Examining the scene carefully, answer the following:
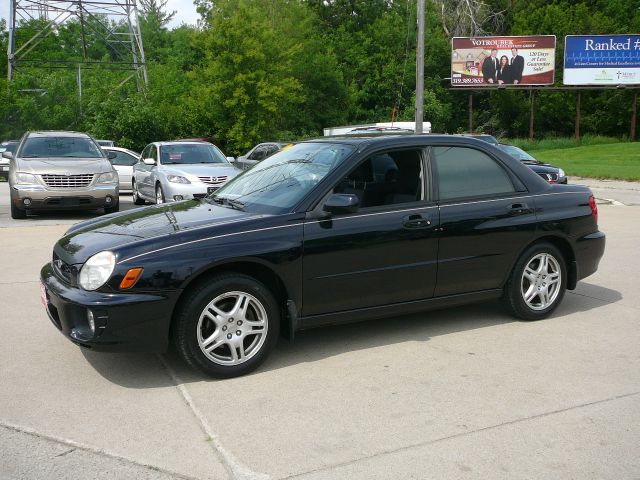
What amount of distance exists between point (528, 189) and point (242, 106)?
31368 millimetres

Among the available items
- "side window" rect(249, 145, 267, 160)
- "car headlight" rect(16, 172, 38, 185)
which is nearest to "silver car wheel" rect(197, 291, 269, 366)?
"car headlight" rect(16, 172, 38, 185)

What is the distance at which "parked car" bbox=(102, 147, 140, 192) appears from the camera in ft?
66.1

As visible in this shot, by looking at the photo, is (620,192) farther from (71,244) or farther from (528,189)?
(71,244)

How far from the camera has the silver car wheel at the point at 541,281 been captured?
6.12m

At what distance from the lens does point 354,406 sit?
4316 millimetres

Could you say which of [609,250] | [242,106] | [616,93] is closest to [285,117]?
[242,106]

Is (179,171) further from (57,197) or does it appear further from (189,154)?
(57,197)

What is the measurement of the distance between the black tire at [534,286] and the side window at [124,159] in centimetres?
1610

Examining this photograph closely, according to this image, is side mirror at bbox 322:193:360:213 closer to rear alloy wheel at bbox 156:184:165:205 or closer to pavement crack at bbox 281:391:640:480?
pavement crack at bbox 281:391:640:480

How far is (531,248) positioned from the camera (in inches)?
239

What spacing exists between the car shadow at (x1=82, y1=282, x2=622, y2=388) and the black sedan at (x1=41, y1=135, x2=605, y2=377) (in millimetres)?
278

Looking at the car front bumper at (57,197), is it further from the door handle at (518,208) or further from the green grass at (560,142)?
the green grass at (560,142)

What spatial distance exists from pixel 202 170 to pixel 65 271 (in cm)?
965

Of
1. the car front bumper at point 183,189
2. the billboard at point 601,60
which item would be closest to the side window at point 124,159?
the car front bumper at point 183,189
